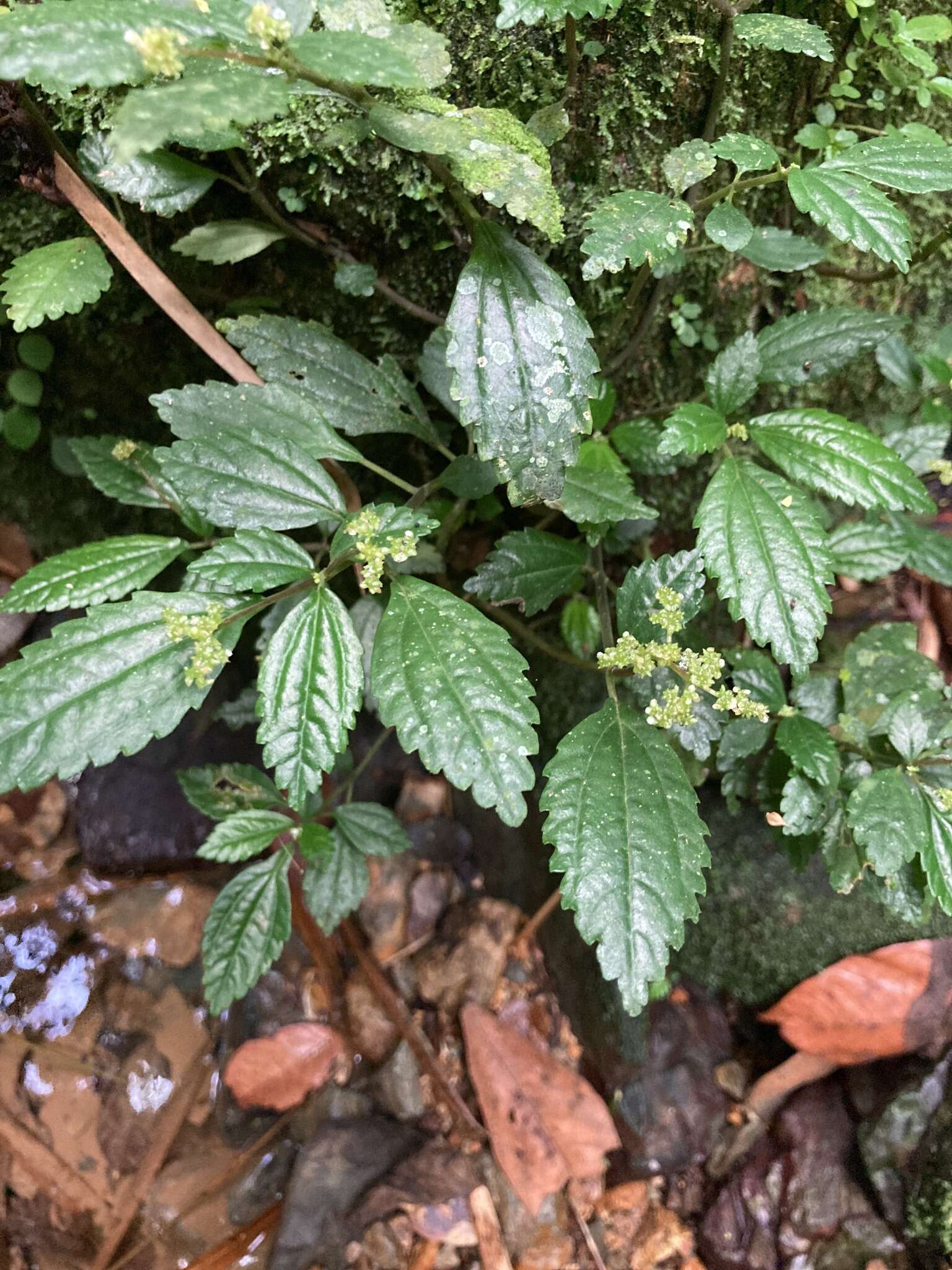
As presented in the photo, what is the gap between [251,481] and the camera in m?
1.04

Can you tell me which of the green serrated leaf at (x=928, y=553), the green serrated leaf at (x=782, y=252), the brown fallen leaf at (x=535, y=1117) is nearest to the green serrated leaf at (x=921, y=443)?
the green serrated leaf at (x=928, y=553)

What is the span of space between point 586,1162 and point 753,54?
2.06 meters

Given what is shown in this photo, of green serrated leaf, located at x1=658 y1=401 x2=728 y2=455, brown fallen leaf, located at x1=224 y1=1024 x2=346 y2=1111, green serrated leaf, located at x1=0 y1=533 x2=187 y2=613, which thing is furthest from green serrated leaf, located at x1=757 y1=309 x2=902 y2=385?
brown fallen leaf, located at x1=224 y1=1024 x2=346 y2=1111

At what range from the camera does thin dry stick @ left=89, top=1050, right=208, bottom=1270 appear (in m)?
1.61

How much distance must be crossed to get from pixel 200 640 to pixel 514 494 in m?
0.43

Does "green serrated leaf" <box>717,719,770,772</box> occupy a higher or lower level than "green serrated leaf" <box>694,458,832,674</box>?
lower

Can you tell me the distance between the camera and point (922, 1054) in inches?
59.4

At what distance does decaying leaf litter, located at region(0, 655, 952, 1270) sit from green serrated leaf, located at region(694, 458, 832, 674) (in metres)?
0.92

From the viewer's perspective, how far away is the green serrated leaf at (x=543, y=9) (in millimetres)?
869

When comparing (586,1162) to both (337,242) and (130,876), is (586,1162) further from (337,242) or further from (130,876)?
(337,242)

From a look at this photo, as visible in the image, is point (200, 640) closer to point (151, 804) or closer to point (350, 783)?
point (350, 783)

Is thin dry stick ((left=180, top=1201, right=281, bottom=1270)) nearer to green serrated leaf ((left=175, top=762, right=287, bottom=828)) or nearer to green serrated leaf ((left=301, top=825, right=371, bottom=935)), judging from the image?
green serrated leaf ((left=301, top=825, right=371, bottom=935))

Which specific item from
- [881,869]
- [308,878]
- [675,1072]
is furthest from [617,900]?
[675,1072]

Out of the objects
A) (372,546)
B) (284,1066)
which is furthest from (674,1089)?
(372,546)
